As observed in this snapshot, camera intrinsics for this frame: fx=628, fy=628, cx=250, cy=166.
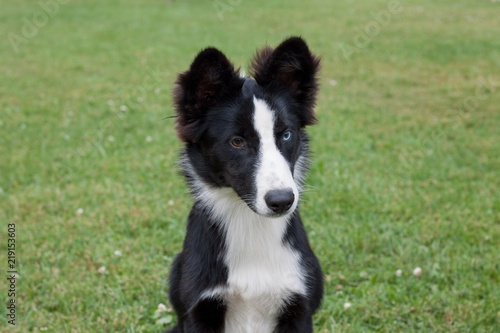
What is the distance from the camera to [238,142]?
302 cm

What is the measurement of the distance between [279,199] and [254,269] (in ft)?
1.94

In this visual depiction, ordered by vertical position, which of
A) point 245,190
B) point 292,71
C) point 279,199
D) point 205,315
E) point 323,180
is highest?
point 292,71

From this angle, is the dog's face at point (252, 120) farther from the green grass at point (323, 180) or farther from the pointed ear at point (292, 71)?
the green grass at point (323, 180)

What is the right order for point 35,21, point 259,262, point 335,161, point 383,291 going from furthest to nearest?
point 35,21, point 335,161, point 383,291, point 259,262

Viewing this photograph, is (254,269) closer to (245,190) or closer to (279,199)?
(245,190)

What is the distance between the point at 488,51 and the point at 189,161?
30.8 feet

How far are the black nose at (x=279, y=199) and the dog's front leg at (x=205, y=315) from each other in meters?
0.66

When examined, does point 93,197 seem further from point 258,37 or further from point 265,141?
point 258,37

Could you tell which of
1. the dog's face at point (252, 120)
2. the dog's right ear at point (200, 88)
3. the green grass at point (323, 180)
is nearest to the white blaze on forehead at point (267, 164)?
the dog's face at point (252, 120)

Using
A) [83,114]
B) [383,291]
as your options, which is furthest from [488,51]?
[383,291]

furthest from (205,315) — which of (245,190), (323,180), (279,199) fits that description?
(323,180)

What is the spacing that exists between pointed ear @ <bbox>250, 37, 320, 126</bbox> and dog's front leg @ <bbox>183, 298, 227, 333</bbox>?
103 cm

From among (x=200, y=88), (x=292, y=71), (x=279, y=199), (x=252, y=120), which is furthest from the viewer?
(x=292, y=71)

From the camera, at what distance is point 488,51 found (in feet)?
37.0
